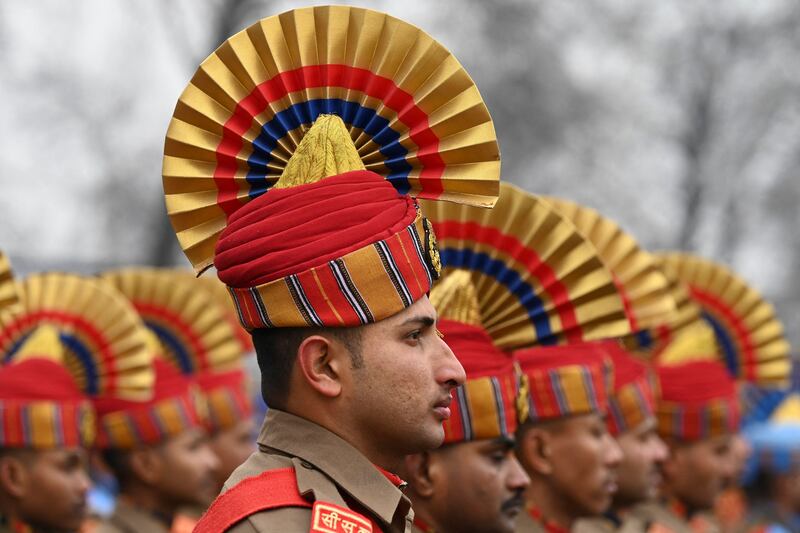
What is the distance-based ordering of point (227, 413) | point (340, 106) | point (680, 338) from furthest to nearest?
point (227, 413) < point (680, 338) < point (340, 106)

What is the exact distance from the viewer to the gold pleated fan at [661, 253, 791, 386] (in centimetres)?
968

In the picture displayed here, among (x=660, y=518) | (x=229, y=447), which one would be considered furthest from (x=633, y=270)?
(x=229, y=447)

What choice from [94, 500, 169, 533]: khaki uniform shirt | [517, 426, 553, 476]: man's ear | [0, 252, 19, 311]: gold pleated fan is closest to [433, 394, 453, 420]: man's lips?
[0, 252, 19, 311]: gold pleated fan

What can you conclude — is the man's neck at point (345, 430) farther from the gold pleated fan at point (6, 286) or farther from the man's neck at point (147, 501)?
the man's neck at point (147, 501)

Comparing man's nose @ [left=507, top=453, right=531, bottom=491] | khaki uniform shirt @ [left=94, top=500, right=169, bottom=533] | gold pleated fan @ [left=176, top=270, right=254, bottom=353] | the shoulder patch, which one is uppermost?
gold pleated fan @ [left=176, top=270, right=254, bottom=353]

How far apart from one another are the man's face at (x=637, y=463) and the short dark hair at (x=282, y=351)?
4177 mm

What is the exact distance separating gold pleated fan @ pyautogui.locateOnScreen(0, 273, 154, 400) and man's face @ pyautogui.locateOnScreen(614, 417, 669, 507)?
251 cm

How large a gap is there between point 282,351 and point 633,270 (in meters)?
3.44

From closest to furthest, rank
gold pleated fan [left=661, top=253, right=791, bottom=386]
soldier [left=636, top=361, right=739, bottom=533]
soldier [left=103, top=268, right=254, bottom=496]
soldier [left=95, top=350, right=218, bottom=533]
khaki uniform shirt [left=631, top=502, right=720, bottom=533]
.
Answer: soldier [left=95, top=350, right=218, bottom=533]
khaki uniform shirt [left=631, top=502, right=720, bottom=533]
soldier [left=636, top=361, right=739, bottom=533]
soldier [left=103, top=268, right=254, bottom=496]
gold pleated fan [left=661, top=253, right=791, bottom=386]

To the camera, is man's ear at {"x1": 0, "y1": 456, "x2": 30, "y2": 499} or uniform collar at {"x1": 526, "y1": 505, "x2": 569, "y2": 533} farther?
man's ear at {"x1": 0, "y1": 456, "x2": 30, "y2": 499}

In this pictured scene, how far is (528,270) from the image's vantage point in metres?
5.21

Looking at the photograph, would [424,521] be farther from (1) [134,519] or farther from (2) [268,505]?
(1) [134,519]

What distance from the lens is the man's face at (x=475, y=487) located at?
485 centimetres

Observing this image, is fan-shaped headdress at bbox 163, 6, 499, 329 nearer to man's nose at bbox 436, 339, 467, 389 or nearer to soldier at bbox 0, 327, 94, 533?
man's nose at bbox 436, 339, 467, 389
